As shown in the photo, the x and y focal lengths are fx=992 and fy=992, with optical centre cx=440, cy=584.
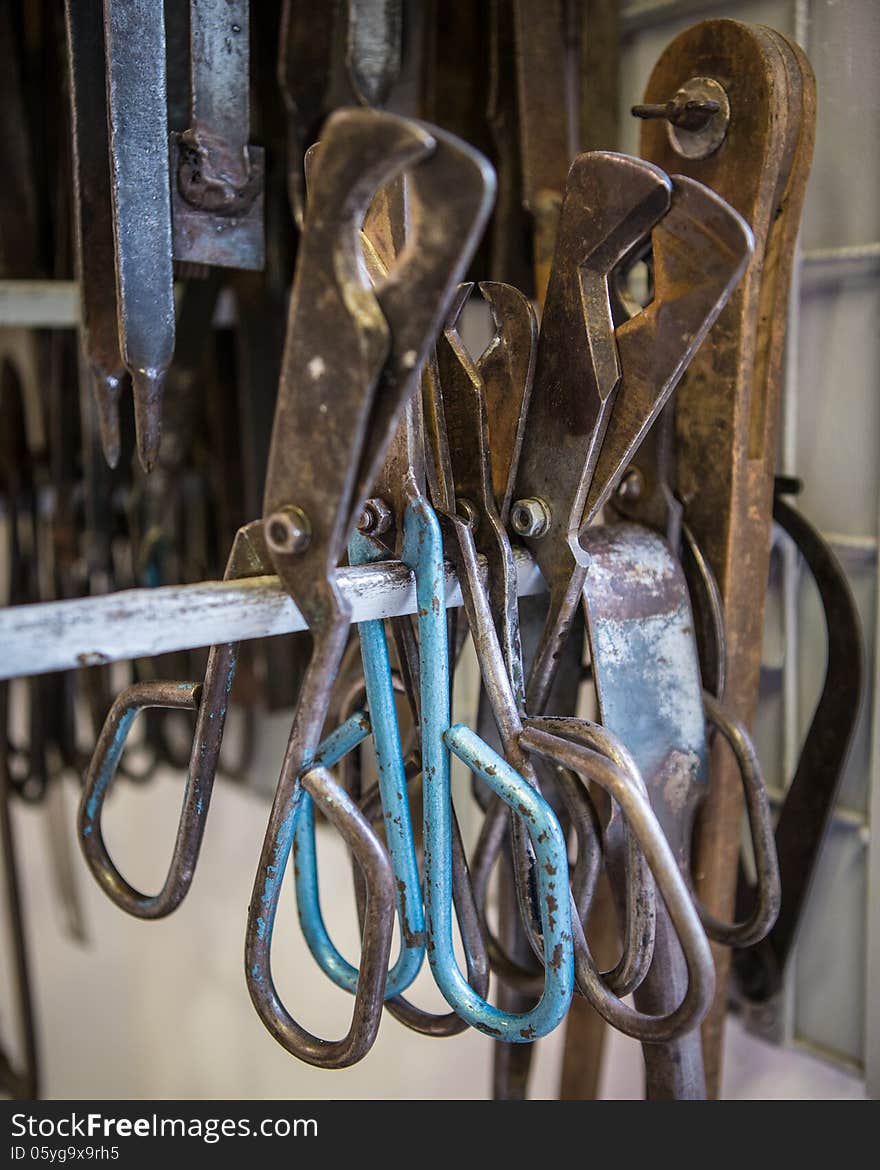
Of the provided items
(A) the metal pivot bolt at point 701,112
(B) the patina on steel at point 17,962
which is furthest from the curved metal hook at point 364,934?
(B) the patina on steel at point 17,962

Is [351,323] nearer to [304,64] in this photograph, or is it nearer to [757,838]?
[757,838]

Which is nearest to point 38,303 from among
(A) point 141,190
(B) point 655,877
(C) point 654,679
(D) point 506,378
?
(A) point 141,190

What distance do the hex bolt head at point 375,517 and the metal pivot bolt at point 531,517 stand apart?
0.25ft

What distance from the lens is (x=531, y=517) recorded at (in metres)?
0.56

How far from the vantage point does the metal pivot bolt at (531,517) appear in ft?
1.83

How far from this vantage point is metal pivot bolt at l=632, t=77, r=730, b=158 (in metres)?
0.64

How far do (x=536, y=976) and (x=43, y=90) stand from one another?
3.97ft

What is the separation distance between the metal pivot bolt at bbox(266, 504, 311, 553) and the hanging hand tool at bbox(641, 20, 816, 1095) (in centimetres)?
34

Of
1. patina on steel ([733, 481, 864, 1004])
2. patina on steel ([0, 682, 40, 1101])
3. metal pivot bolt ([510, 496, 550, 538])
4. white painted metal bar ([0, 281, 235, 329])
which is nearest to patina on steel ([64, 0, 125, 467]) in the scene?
metal pivot bolt ([510, 496, 550, 538])

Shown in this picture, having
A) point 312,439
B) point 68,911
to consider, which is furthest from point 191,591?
point 68,911

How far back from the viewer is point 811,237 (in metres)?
0.80

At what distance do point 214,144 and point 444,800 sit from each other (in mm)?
461
